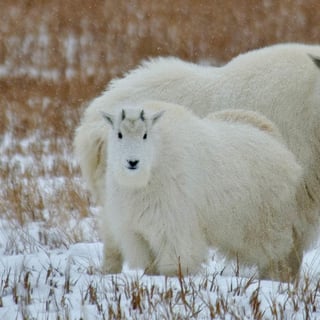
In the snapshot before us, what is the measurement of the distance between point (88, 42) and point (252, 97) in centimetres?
1154

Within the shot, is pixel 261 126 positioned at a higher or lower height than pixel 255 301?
higher

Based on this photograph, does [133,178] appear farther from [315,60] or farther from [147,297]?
[315,60]

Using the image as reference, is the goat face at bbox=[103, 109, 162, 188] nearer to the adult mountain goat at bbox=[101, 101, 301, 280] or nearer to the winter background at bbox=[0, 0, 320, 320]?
the adult mountain goat at bbox=[101, 101, 301, 280]

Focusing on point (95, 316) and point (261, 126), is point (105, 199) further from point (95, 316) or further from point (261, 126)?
point (95, 316)

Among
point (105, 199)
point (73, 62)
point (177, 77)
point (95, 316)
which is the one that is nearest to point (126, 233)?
point (105, 199)

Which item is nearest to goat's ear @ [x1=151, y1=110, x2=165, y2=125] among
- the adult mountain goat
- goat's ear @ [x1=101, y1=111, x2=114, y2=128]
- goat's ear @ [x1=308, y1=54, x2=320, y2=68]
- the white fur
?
the adult mountain goat

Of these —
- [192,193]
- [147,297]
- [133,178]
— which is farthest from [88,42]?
[147,297]

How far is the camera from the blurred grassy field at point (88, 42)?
46.3 feet

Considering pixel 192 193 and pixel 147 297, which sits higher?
pixel 192 193

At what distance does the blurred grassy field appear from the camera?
46.3 feet

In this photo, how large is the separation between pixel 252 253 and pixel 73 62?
451 inches

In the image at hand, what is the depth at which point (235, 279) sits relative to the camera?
227 inches

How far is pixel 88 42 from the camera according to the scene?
18500 mm

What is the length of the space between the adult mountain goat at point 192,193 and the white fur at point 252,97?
214 millimetres
